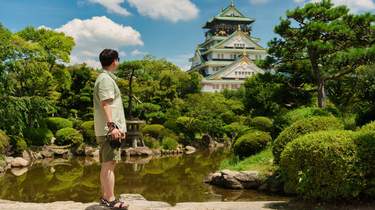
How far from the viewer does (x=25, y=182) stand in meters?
11.9

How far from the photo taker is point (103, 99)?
158 inches

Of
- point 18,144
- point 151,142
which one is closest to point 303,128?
point 18,144

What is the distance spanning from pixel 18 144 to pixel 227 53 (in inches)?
1338

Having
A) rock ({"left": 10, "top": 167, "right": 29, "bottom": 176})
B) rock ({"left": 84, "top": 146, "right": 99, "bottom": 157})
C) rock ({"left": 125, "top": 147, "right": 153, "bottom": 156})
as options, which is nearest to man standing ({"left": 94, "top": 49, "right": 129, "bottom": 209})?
rock ({"left": 10, "top": 167, "right": 29, "bottom": 176})

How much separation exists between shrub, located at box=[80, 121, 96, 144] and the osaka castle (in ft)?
70.5

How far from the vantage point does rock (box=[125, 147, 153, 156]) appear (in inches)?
792

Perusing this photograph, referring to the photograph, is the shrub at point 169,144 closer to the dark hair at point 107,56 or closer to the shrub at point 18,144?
the shrub at point 18,144

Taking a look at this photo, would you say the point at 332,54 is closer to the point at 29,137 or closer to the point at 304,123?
the point at 304,123

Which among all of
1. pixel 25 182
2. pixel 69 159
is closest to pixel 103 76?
pixel 25 182

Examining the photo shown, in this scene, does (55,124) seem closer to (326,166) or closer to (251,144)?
(251,144)

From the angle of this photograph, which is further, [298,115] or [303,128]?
[298,115]

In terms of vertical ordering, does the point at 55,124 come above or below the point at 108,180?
below

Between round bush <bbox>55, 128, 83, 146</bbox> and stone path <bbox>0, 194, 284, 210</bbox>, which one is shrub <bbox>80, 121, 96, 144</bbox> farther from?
stone path <bbox>0, 194, 284, 210</bbox>

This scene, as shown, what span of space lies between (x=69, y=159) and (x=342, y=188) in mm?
14992
